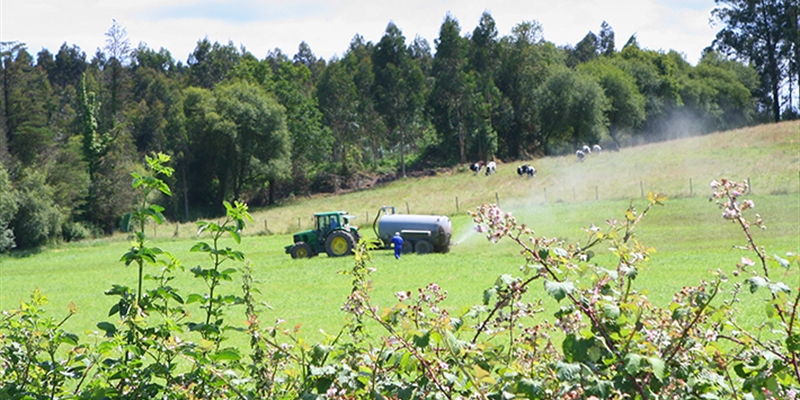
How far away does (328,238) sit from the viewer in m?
29.9

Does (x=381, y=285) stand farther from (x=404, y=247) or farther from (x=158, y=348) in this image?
(x=158, y=348)

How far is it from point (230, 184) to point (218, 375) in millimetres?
69642

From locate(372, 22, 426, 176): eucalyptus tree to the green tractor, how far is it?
44.1 meters

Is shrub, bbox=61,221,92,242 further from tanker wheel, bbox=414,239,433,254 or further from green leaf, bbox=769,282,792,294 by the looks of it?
green leaf, bbox=769,282,792,294

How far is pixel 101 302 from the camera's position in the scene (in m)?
21.8

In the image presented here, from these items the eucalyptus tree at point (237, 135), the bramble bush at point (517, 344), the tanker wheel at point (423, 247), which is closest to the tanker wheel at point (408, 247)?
the tanker wheel at point (423, 247)

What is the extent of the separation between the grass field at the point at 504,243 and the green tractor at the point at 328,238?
0.80m

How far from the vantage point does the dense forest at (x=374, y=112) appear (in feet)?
189

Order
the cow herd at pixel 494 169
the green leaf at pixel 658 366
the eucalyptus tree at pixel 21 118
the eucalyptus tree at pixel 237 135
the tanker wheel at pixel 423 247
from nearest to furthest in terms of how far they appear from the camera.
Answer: the green leaf at pixel 658 366, the tanker wheel at pixel 423 247, the cow herd at pixel 494 169, the eucalyptus tree at pixel 21 118, the eucalyptus tree at pixel 237 135

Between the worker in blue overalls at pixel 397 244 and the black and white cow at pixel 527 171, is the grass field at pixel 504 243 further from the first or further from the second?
the black and white cow at pixel 527 171

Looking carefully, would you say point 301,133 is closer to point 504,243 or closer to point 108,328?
point 504,243

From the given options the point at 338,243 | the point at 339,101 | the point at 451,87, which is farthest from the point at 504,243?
the point at 339,101

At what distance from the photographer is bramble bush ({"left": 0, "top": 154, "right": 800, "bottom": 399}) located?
104 inches

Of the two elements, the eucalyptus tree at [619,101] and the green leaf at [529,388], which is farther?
the eucalyptus tree at [619,101]
